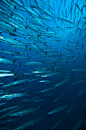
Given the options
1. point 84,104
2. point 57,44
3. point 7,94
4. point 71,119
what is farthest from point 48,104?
point 57,44

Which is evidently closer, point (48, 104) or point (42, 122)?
point (42, 122)

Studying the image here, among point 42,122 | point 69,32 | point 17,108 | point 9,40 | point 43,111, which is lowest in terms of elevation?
point 42,122

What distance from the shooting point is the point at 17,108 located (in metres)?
5.35

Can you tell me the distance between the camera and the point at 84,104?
343 inches

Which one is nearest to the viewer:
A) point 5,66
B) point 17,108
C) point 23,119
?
point 17,108

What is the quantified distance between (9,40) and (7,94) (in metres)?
2.24

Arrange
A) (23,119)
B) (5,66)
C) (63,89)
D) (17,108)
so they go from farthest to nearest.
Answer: (5,66) < (63,89) < (23,119) < (17,108)

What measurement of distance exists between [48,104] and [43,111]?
35.4 inches

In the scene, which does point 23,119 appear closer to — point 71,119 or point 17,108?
point 71,119

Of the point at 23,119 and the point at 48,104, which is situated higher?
the point at 48,104

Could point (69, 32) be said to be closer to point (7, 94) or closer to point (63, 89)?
point (63, 89)

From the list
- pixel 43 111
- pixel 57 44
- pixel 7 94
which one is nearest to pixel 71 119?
pixel 43 111

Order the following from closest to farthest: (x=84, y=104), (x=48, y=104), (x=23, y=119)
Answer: (x=84, y=104)
(x=23, y=119)
(x=48, y=104)

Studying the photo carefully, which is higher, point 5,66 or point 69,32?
point 69,32
